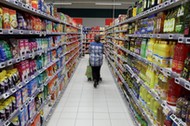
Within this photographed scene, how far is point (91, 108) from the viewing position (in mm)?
4504

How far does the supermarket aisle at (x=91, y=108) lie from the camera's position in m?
3.82

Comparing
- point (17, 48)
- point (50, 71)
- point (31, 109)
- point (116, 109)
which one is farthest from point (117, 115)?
point (17, 48)

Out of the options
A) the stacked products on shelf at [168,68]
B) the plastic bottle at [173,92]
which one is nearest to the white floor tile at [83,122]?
the stacked products on shelf at [168,68]

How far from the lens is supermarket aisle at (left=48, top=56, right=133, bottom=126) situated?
3816 mm

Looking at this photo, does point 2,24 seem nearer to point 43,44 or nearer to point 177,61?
point 43,44

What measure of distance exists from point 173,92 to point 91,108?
2.91 metres

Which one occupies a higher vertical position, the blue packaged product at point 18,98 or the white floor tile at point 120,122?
the blue packaged product at point 18,98

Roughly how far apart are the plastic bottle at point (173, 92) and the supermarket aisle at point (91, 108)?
2.06 metres

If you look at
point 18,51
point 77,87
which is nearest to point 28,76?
point 18,51

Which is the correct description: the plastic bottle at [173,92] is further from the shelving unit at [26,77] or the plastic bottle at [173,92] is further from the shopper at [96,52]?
the shopper at [96,52]

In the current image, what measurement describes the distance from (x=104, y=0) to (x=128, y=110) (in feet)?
37.1

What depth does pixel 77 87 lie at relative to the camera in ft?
20.7

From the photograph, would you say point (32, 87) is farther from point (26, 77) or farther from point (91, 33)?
point (91, 33)

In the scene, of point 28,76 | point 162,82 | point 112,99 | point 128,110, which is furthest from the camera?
point 112,99
